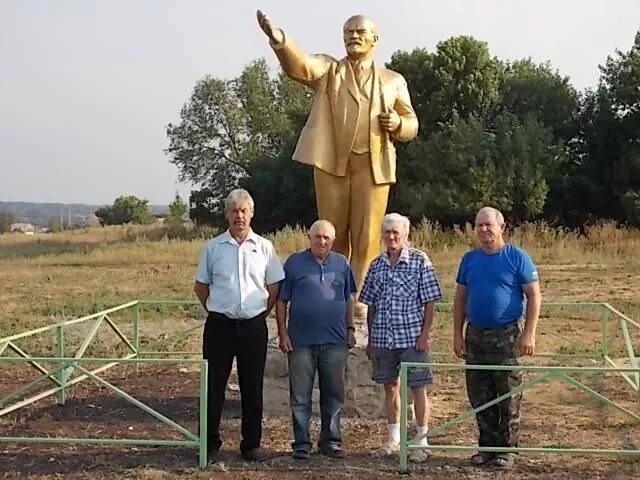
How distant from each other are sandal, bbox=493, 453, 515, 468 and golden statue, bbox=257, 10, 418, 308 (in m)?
1.80

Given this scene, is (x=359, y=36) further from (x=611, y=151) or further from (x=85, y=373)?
(x=611, y=151)

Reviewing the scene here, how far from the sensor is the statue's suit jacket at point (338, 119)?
6.91 m

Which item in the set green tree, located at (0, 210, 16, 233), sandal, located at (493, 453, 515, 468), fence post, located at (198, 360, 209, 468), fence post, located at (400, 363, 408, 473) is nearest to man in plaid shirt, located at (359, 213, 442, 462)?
fence post, located at (400, 363, 408, 473)

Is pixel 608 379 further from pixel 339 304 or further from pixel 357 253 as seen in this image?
pixel 339 304

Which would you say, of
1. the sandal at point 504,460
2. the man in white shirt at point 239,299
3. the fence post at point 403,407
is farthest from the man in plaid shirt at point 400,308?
the man in white shirt at point 239,299

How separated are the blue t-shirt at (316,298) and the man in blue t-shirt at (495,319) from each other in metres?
0.72

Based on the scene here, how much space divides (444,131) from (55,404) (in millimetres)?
18643

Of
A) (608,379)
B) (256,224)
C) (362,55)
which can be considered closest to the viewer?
(362,55)

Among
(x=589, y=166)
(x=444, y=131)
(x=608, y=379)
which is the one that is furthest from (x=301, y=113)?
(x=608, y=379)

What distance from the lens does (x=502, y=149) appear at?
24578mm

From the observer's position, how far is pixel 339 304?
5.76 m

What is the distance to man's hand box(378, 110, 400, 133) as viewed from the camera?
22.5ft

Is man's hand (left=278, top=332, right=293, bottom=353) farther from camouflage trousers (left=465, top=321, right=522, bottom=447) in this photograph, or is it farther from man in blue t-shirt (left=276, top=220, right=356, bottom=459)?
camouflage trousers (left=465, top=321, right=522, bottom=447)

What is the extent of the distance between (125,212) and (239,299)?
53.2 metres
